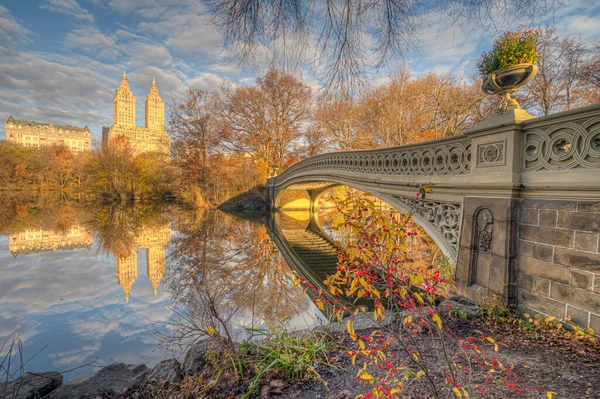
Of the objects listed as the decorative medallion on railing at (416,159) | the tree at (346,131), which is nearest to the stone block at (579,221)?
the decorative medallion on railing at (416,159)

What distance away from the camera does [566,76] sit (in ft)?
44.5

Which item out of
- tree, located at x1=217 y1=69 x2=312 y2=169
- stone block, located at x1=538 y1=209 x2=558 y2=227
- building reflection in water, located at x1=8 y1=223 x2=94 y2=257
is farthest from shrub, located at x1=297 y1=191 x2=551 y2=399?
tree, located at x1=217 y1=69 x2=312 y2=169

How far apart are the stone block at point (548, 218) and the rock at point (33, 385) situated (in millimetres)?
4753

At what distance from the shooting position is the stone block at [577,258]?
2.61 m

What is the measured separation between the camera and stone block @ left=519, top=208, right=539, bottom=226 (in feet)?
10.3

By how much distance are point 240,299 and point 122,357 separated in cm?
205

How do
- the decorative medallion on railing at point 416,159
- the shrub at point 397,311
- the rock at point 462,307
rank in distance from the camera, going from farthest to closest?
1. the decorative medallion on railing at point 416,159
2. the rock at point 462,307
3. the shrub at point 397,311

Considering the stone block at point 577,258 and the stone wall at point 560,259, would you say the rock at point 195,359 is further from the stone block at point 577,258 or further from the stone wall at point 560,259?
the stone block at point 577,258

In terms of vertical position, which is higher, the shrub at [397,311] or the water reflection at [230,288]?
the shrub at [397,311]

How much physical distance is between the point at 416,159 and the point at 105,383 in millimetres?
5726

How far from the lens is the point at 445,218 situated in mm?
4684

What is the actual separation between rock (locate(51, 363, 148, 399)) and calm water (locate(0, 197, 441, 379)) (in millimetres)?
394

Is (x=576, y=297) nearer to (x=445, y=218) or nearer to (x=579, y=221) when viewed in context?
(x=579, y=221)

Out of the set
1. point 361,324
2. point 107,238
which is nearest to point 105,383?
point 361,324
